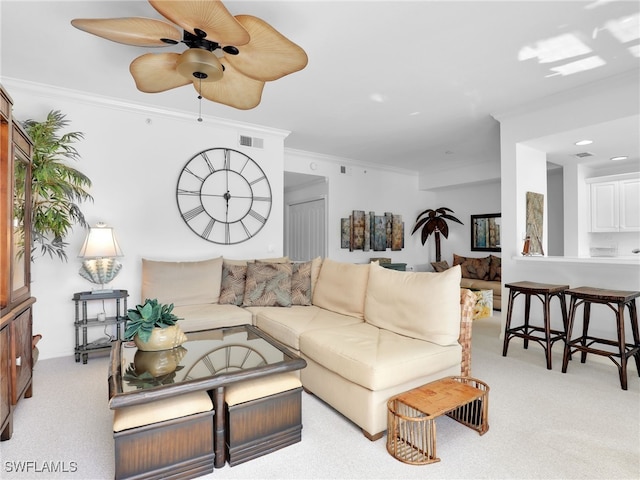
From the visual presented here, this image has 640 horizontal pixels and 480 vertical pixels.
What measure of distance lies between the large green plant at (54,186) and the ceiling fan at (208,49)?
1282 mm

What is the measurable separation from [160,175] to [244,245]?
49.9 inches

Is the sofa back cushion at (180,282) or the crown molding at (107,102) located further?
the sofa back cushion at (180,282)

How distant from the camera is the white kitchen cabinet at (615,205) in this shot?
4.90 m

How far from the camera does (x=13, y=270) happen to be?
6.97 feet

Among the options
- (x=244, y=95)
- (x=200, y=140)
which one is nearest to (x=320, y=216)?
(x=200, y=140)

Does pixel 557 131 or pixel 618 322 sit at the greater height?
pixel 557 131

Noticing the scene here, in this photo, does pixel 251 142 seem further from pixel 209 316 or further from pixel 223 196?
pixel 209 316

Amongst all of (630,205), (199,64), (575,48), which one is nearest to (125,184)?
(199,64)

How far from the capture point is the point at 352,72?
3.03 m

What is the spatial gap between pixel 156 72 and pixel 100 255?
179 cm

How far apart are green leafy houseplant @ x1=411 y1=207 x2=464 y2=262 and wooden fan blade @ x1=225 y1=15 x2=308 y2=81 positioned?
5.30m

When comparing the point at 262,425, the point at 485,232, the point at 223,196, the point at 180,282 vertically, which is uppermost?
the point at 223,196

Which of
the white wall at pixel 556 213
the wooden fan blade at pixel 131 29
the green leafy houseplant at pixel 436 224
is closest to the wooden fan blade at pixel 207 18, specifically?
the wooden fan blade at pixel 131 29

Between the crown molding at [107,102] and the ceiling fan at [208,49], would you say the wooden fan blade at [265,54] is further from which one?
the crown molding at [107,102]
